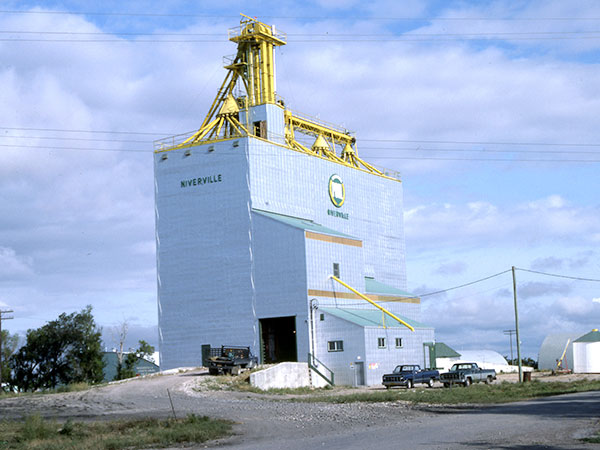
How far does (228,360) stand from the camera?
5175cm

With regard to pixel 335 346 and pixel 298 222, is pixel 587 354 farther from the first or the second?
pixel 298 222

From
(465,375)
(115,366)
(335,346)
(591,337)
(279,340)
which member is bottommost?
(115,366)

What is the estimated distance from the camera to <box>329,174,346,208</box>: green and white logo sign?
70625 mm

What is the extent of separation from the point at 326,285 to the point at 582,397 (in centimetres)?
2670

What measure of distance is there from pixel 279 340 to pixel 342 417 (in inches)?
1247

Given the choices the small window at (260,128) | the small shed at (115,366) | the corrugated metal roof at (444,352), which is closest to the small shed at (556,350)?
the corrugated metal roof at (444,352)

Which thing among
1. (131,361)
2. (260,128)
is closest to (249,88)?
(260,128)

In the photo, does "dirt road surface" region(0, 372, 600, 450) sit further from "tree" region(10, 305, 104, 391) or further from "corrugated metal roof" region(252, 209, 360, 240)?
"tree" region(10, 305, 104, 391)

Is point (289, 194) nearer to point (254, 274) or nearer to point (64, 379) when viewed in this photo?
point (254, 274)

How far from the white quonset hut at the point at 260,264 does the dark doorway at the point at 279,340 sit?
0.27 ft

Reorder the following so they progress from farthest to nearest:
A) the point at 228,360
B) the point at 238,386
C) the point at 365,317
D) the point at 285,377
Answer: the point at 365,317 → the point at 285,377 → the point at 228,360 → the point at 238,386

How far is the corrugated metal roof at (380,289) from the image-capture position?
72188mm

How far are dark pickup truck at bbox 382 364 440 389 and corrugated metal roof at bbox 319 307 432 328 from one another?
18.4 ft

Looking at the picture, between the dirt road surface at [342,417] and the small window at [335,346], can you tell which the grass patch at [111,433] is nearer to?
the dirt road surface at [342,417]
